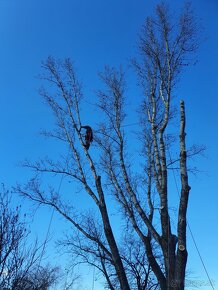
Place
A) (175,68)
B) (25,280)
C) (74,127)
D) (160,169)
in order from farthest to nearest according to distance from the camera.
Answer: (74,127)
(175,68)
(160,169)
(25,280)

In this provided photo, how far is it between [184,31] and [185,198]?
185 inches

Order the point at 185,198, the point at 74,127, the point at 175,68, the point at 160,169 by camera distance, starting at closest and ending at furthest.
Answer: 1. the point at 185,198
2. the point at 160,169
3. the point at 175,68
4. the point at 74,127

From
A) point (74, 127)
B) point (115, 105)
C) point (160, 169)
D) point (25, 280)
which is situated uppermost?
point (115, 105)

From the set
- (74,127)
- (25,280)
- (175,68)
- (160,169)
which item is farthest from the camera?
(74,127)

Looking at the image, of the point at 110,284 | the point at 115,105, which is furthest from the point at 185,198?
the point at 110,284

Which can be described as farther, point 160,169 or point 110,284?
point 110,284

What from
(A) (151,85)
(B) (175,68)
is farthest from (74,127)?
(B) (175,68)

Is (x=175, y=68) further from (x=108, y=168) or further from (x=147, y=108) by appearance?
(x=108, y=168)

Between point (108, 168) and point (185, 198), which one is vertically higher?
point (108, 168)

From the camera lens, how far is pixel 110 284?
13.8 m

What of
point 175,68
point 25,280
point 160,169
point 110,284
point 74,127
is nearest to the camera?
point 25,280

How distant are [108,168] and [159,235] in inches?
127

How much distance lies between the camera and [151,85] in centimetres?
1034

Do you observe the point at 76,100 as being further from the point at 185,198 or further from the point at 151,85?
the point at 185,198
